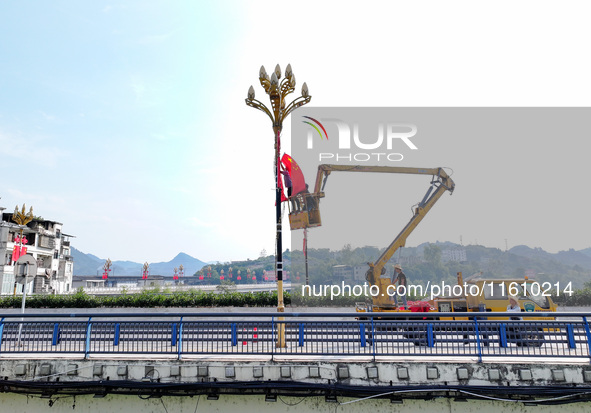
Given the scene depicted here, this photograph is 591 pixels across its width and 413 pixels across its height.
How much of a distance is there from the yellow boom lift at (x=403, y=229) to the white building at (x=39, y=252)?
4781 centimetres

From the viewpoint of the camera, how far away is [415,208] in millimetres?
20141

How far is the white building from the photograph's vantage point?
53469 millimetres

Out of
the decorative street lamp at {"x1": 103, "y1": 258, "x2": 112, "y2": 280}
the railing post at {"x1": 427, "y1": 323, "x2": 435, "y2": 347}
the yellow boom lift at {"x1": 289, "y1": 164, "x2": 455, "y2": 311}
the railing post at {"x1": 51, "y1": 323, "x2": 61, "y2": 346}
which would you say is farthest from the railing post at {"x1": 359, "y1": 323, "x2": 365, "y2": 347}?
the decorative street lamp at {"x1": 103, "y1": 258, "x2": 112, "y2": 280}

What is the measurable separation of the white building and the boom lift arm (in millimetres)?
48250

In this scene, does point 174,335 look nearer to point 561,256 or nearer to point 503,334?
point 503,334

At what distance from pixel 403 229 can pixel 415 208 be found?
4.53ft

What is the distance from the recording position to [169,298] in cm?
2522

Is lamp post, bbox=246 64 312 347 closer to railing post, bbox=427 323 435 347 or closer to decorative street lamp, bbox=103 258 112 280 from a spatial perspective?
railing post, bbox=427 323 435 347

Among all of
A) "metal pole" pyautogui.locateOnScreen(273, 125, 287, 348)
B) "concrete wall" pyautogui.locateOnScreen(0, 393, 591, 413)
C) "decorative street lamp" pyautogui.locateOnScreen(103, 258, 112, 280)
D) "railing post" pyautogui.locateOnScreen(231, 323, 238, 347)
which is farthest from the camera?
"decorative street lamp" pyautogui.locateOnScreen(103, 258, 112, 280)

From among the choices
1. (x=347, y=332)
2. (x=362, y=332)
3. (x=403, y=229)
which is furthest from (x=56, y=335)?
(x=403, y=229)

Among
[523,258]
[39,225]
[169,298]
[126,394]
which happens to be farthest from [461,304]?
[523,258]

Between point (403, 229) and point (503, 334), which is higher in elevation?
point (403, 229)

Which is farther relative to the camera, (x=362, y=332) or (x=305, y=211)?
(x=305, y=211)

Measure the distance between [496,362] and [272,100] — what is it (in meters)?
9.07
